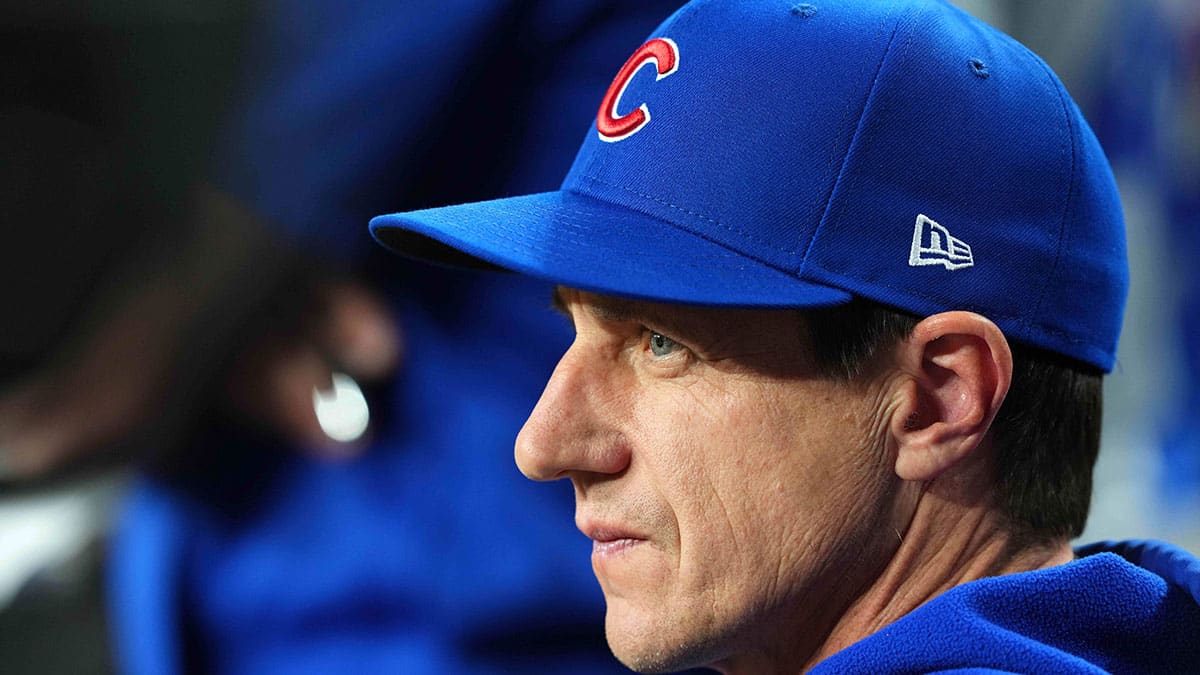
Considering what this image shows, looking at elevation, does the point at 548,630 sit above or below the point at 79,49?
below

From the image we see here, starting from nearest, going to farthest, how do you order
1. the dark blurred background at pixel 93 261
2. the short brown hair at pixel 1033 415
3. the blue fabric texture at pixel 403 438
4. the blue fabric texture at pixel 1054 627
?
the blue fabric texture at pixel 1054 627, the short brown hair at pixel 1033 415, the dark blurred background at pixel 93 261, the blue fabric texture at pixel 403 438

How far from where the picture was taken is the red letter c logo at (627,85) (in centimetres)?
→ 90

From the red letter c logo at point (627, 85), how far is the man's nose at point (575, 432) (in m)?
0.18

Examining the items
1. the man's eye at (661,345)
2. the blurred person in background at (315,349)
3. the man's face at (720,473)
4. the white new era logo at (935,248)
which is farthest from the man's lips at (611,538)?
the blurred person in background at (315,349)

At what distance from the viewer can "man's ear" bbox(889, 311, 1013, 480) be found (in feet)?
2.76

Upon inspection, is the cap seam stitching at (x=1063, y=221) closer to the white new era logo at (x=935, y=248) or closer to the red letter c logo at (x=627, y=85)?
the white new era logo at (x=935, y=248)

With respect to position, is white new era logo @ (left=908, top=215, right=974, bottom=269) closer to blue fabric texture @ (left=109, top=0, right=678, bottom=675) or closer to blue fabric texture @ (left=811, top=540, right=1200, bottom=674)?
blue fabric texture @ (left=811, top=540, right=1200, bottom=674)

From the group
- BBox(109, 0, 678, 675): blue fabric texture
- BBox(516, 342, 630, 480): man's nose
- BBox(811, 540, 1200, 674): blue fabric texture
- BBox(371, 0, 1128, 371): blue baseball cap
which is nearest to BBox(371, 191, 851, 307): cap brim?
BBox(371, 0, 1128, 371): blue baseball cap

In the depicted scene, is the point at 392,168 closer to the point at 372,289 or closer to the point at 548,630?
the point at 372,289

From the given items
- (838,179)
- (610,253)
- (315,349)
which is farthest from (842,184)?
(315,349)

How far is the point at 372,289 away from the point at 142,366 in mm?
264

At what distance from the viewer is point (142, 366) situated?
132 cm

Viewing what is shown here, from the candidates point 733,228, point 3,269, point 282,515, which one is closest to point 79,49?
point 3,269

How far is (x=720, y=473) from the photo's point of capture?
0.86 meters
